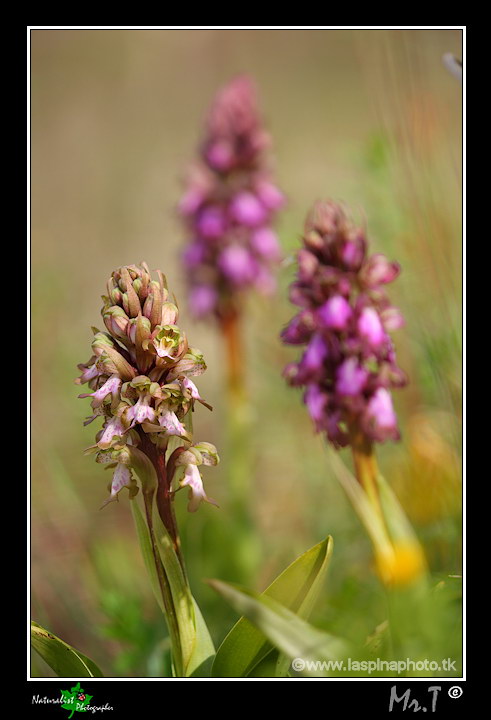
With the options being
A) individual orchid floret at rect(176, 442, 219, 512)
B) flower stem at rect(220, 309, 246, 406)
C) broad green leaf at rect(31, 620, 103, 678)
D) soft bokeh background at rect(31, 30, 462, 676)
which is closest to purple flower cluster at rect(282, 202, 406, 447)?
soft bokeh background at rect(31, 30, 462, 676)

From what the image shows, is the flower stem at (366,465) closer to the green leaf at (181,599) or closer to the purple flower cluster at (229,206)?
the green leaf at (181,599)

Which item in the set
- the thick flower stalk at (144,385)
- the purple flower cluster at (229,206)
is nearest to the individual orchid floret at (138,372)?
the thick flower stalk at (144,385)

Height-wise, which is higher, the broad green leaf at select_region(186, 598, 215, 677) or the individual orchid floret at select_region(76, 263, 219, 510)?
the individual orchid floret at select_region(76, 263, 219, 510)

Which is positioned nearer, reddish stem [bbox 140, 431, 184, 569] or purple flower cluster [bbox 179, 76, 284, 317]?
reddish stem [bbox 140, 431, 184, 569]

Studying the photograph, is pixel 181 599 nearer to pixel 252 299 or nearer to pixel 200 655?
pixel 200 655

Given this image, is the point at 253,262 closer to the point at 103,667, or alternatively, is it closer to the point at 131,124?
the point at 103,667

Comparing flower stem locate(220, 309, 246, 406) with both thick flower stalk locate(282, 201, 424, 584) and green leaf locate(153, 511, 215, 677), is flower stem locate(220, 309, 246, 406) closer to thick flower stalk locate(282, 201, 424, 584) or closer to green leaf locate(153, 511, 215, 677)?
thick flower stalk locate(282, 201, 424, 584)

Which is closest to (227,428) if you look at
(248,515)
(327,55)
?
(248,515)

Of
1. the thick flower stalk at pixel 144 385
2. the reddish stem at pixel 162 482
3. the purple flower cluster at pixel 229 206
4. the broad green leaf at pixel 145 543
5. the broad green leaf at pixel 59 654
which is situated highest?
the purple flower cluster at pixel 229 206
